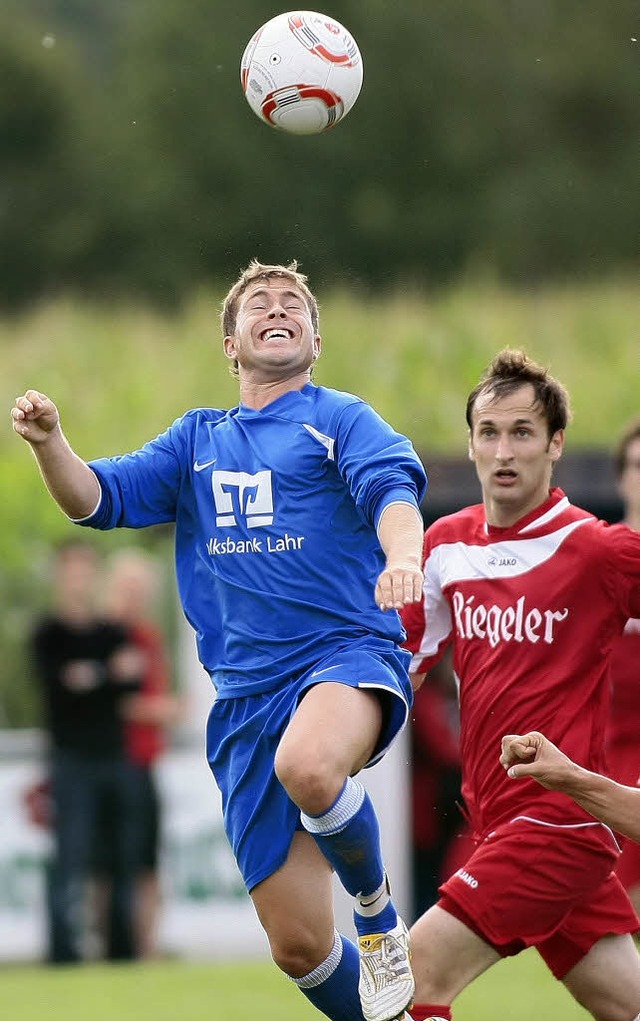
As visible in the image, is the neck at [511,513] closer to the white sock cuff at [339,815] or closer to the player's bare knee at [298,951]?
the white sock cuff at [339,815]

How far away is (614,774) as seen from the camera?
21.8ft

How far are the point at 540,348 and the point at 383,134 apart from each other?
5.64 meters

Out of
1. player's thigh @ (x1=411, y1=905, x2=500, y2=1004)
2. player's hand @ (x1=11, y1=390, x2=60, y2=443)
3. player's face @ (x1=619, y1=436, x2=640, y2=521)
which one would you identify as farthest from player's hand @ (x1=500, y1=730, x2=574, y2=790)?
player's face @ (x1=619, y1=436, x2=640, y2=521)

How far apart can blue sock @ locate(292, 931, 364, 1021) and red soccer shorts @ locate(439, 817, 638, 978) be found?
0.41m

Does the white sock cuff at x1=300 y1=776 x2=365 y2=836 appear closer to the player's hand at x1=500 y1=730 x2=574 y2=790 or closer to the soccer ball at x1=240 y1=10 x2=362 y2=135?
the player's hand at x1=500 y1=730 x2=574 y2=790

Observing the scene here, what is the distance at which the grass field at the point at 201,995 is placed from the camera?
29.8 feet

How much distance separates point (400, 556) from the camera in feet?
16.6

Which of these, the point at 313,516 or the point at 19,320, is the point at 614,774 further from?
the point at 19,320

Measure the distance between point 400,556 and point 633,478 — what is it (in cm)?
242

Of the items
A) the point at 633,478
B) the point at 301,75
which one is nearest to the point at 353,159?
the point at 633,478

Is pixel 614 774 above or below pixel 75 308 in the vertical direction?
below

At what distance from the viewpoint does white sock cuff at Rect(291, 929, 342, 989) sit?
5.69m

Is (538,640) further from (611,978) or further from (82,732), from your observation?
(82,732)

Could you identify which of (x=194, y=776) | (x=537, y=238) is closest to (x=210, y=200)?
(x=537, y=238)
